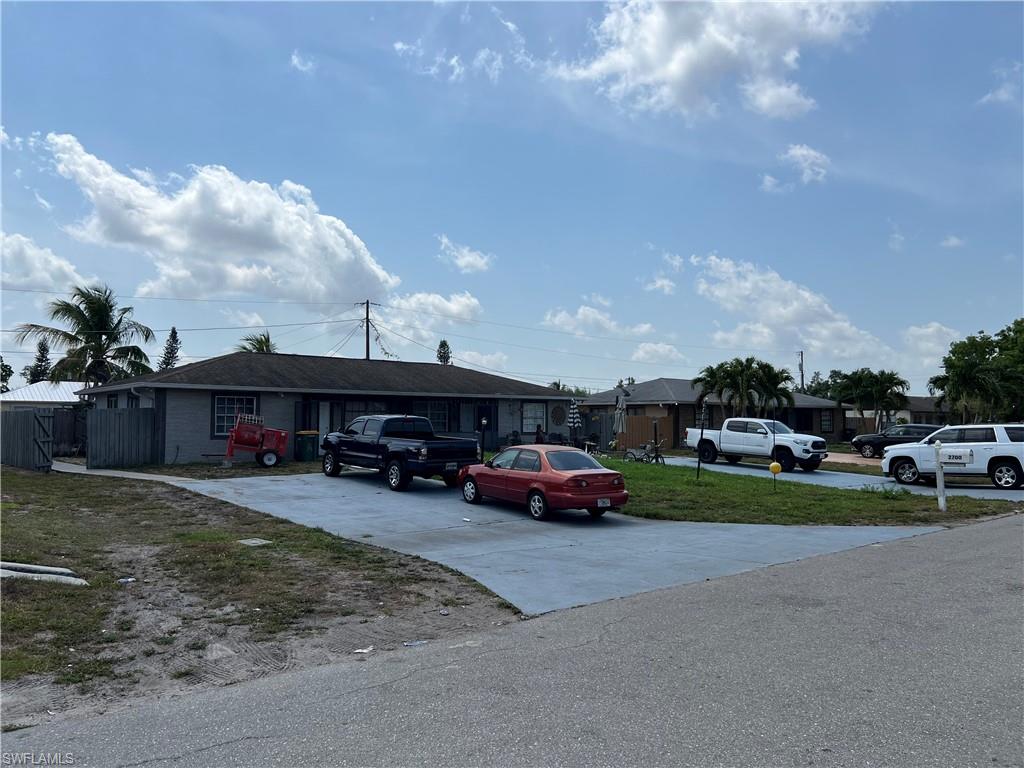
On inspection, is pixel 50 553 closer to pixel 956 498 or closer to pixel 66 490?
pixel 66 490

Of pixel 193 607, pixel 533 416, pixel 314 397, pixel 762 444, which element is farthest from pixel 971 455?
pixel 193 607

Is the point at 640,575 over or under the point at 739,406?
under

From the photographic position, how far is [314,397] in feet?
91.8

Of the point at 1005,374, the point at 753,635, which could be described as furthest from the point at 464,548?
the point at 1005,374

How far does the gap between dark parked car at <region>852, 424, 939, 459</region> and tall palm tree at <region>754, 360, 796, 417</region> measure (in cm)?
428

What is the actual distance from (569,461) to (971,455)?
13567 millimetres

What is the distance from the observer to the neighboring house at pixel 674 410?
37725mm

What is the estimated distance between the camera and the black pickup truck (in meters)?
18.2

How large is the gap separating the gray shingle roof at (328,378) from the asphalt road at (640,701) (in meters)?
20.5

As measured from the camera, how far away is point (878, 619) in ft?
24.2

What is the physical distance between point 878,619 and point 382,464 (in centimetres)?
1341

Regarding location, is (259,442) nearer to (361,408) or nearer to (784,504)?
(361,408)

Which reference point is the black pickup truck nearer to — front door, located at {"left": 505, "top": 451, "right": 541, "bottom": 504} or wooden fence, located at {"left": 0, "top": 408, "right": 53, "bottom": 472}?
front door, located at {"left": 505, "top": 451, "right": 541, "bottom": 504}

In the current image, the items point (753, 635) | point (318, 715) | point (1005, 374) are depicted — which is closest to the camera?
point (318, 715)
